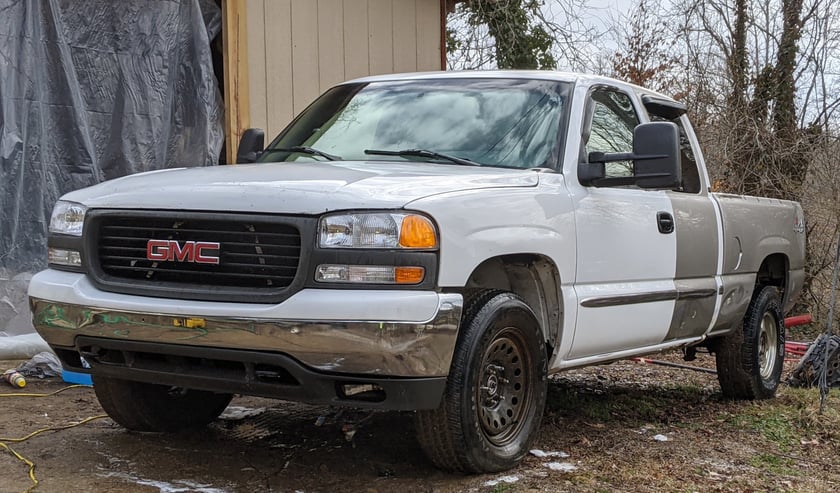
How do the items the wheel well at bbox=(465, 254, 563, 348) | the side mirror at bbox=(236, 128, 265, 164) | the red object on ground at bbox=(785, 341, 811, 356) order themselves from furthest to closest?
the red object on ground at bbox=(785, 341, 811, 356) → the side mirror at bbox=(236, 128, 265, 164) → the wheel well at bbox=(465, 254, 563, 348)

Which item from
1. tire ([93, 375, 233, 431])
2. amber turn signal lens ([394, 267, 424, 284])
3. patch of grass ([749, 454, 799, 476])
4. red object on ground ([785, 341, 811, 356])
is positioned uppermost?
amber turn signal lens ([394, 267, 424, 284])

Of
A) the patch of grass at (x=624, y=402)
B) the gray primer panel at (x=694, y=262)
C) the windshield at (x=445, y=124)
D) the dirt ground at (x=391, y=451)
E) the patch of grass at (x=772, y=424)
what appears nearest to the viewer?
the dirt ground at (x=391, y=451)

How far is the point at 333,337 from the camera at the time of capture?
3629 mm

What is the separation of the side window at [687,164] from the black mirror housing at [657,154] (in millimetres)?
1389

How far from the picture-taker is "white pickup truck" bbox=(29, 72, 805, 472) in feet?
12.1

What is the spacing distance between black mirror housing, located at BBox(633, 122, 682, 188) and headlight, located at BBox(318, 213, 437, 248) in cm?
153

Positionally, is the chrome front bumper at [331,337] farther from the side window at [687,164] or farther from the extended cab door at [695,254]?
the side window at [687,164]

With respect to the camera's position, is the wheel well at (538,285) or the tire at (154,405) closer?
the wheel well at (538,285)

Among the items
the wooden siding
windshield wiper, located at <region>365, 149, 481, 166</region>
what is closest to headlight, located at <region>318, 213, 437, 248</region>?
windshield wiper, located at <region>365, 149, 481, 166</region>

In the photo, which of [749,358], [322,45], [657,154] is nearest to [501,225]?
[657,154]

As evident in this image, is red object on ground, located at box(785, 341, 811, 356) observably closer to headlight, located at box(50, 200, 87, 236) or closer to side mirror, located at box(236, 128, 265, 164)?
side mirror, located at box(236, 128, 265, 164)

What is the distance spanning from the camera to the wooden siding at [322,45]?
866 cm

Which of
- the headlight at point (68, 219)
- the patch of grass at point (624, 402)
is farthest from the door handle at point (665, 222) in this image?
the headlight at point (68, 219)

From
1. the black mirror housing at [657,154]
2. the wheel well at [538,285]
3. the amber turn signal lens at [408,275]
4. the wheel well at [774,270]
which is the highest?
the black mirror housing at [657,154]
